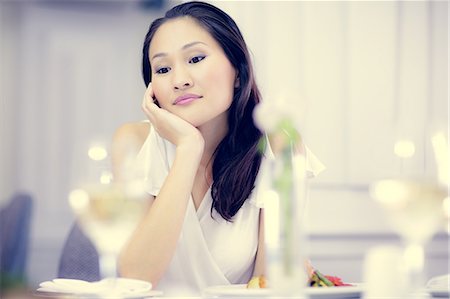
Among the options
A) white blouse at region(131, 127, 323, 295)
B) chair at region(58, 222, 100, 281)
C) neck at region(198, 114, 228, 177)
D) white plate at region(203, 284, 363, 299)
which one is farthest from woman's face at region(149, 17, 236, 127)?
white plate at region(203, 284, 363, 299)

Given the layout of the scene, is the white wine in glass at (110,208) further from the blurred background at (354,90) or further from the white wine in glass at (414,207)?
the blurred background at (354,90)

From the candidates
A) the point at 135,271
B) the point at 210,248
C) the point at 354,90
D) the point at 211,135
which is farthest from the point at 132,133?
the point at 354,90

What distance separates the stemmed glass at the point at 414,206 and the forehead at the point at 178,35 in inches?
41.6

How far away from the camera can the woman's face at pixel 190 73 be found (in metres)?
1.83

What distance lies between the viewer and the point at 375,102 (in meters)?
2.53

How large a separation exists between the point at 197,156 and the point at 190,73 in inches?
8.9

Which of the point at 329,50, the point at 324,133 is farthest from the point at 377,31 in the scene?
the point at 324,133

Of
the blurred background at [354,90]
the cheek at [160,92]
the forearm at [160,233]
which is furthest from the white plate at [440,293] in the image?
the blurred background at [354,90]

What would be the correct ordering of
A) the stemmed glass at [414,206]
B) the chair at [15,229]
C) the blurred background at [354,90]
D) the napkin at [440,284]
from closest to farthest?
the stemmed glass at [414,206]
the napkin at [440,284]
the chair at [15,229]
the blurred background at [354,90]

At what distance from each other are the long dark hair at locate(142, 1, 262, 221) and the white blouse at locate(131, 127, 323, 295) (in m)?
0.03

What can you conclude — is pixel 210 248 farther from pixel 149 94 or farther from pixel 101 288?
pixel 101 288

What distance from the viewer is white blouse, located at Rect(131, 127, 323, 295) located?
1.83 m

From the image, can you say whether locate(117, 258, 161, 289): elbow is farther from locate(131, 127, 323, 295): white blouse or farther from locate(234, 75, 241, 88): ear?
locate(234, 75, 241, 88): ear

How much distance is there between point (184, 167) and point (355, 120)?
974 mm
